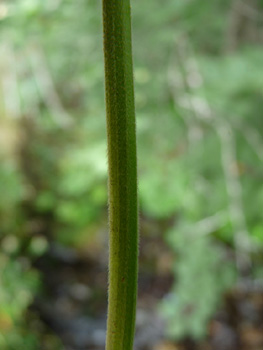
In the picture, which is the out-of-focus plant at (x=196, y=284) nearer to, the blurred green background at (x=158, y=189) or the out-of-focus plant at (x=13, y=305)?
the blurred green background at (x=158, y=189)

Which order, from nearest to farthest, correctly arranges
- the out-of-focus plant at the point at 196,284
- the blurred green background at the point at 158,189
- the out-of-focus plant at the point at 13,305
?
the out-of-focus plant at the point at 13,305 → the blurred green background at the point at 158,189 → the out-of-focus plant at the point at 196,284

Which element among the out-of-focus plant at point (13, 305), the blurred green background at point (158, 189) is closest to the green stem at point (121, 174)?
the blurred green background at point (158, 189)

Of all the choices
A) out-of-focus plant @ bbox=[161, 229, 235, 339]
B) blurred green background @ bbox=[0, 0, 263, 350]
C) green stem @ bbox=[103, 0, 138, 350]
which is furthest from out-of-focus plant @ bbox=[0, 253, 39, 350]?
green stem @ bbox=[103, 0, 138, 350]

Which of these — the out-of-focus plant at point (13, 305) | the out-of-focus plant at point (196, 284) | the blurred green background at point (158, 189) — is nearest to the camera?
the out-of-focus plant at point (13, 305)

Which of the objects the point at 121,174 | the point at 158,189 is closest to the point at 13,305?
the point at 158,189

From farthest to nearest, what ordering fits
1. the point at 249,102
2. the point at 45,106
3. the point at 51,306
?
the point at 45,106, the point at 51,306, the point at 249,102

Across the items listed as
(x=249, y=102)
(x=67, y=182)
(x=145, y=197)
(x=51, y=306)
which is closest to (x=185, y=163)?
(x=145, y=197)

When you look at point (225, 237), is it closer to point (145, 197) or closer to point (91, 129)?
point (145, 197)

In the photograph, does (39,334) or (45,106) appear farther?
(45,106)
